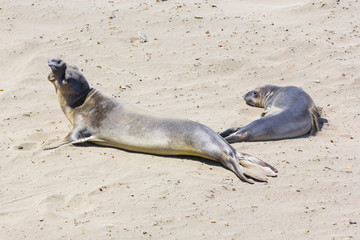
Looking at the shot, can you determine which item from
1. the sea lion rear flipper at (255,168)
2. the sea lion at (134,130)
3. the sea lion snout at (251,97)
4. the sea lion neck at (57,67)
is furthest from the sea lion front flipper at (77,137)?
the sea lion snout at (251,97)

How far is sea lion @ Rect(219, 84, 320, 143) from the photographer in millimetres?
6195

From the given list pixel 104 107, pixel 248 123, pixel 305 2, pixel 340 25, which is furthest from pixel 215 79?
pixel 305 2

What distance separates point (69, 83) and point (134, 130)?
3.57 feet

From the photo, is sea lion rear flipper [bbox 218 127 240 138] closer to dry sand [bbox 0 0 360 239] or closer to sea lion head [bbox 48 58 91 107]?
dry sand [bbox 0 0 360 239]

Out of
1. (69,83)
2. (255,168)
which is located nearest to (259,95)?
(255,168)

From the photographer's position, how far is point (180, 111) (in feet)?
22.8

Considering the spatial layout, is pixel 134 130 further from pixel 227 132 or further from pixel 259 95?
pixel 259 95

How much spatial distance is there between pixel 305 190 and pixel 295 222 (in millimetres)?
630

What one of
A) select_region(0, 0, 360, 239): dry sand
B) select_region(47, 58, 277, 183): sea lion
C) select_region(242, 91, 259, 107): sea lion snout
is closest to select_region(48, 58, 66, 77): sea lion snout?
select_region(47, 58, 277, 183): sea lion

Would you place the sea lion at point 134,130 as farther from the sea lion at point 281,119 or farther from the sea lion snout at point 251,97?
the sea lion snout at point 251,97

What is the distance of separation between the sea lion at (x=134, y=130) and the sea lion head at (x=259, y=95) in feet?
6.25

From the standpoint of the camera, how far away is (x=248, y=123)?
22.0 ft

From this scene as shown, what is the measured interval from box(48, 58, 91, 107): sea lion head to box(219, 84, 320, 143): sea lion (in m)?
1.74

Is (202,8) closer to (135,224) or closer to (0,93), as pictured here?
(0,93)
